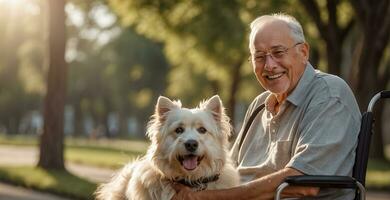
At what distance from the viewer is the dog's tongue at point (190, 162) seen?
197 inches

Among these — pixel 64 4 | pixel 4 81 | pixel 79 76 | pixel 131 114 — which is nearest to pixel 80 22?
pixel 79 76

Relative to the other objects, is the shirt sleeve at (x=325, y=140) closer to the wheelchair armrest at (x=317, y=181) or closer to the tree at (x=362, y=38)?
the wheelchair armrest at (x=317, y=181)

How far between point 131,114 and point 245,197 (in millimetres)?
60401

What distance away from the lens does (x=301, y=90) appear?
4.69 meters

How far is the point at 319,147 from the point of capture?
4.34 m

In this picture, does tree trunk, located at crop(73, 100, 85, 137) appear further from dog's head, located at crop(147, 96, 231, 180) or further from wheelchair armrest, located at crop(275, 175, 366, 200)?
wheelchair armrest, located at crop(275, 175, 366, 200)

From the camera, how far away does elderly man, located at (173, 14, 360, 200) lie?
4.38 m

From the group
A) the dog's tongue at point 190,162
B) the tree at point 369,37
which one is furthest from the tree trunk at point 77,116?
the dog's tongue at point 190,162

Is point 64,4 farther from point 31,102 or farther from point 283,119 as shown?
point 31,102

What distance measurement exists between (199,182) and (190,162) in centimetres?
14

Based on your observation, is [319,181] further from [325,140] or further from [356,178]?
[356,178]

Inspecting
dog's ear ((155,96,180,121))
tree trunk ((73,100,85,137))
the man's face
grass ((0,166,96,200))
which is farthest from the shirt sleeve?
tree trunk ((73,100,85,137))

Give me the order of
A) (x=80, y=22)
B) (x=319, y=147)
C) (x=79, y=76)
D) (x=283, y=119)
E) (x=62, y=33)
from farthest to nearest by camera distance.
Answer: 1. (x=79, y=76)
2. (x=80, y=22)
3. (x=62, y=33)
4. (x=283, y=119)
5. (x=319, y=147)

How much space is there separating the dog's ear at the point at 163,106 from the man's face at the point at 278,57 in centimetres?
75
